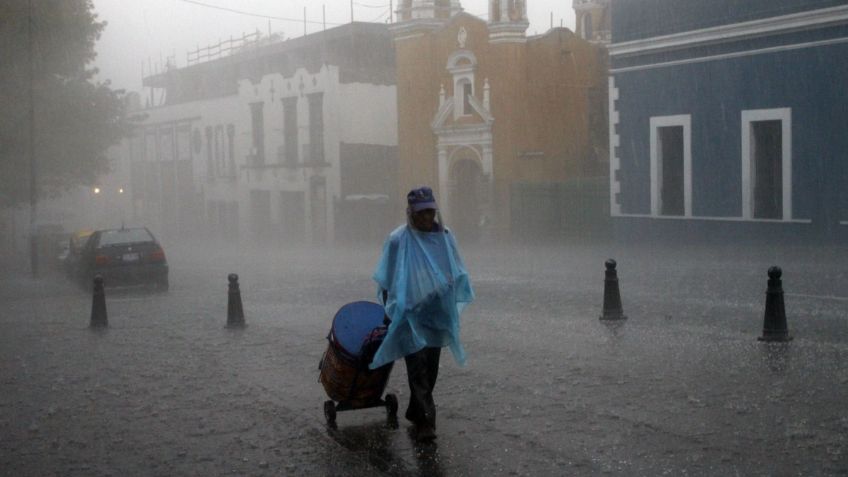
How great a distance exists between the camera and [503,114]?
3559cm

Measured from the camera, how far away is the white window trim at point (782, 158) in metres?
22.1

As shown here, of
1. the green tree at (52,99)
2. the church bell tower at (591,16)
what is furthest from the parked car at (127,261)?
the church bell tower at (591,16)

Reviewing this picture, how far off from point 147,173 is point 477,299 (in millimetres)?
54706

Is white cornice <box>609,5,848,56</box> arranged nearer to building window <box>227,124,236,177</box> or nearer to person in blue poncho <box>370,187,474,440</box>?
person in blue poncho <box>370,187,474,440</box>

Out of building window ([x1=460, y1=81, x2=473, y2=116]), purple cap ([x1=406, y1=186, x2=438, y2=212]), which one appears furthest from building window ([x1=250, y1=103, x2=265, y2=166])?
purple cap ([x1=406, y1=186, x2=438, y2=212])

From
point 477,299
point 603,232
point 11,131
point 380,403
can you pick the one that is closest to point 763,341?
point 380,403

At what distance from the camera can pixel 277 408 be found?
828cm

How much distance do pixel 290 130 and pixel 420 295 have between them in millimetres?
43212

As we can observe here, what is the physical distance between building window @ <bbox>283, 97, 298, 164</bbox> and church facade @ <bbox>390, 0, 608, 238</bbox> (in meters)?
11.4

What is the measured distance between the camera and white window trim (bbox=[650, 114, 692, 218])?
80.8 ft

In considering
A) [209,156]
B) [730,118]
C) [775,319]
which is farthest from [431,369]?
[209,156]

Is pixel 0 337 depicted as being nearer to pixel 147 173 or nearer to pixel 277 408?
pixel 277 408

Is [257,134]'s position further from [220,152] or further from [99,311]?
[99,311]

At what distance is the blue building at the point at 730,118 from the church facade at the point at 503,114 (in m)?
7.53
